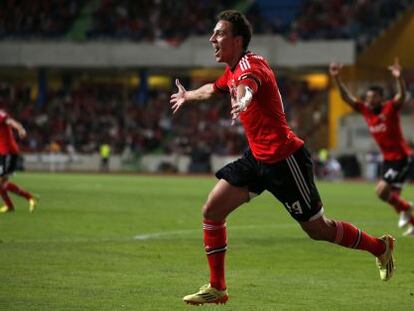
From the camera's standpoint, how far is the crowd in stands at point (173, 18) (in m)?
49.7

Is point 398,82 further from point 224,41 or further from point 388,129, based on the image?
point 224,41

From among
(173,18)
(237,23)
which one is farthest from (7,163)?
(173,18)

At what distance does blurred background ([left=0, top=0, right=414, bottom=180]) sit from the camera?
4922 cm

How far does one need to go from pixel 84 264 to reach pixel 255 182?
144 inches

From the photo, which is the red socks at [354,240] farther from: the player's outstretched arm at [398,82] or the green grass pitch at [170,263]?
the player's outstretched arm at [398,82]

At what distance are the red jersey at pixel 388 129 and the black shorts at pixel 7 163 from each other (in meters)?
7.82

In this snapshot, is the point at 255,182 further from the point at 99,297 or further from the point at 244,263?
the point at 244,263

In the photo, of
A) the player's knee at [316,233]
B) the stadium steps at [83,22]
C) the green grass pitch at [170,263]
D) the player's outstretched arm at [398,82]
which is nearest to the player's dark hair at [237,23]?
the player's knee at [316,233]

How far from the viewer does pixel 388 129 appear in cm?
1714

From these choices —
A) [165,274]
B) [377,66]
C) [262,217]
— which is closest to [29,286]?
[165,274]

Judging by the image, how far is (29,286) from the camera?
10.1 m

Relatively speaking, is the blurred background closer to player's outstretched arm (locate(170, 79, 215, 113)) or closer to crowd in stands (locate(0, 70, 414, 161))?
crowd in stands (locate(0, 70, 414, 161))

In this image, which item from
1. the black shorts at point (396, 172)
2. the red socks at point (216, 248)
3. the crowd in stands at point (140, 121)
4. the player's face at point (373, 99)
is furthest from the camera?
the crowd in stands at point (140, 121)

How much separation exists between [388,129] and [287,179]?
28.1ft
